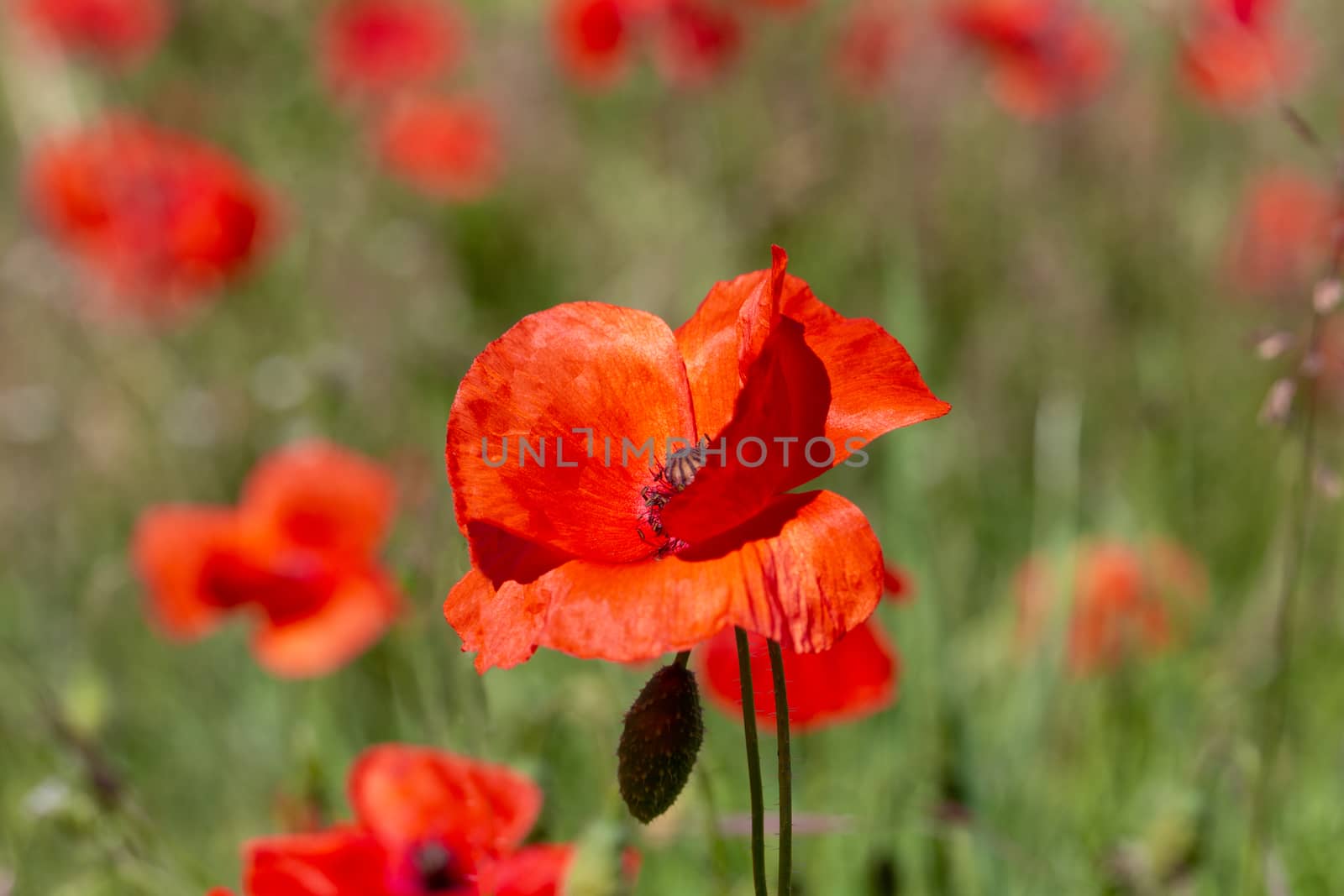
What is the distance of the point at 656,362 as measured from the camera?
90 centimetres

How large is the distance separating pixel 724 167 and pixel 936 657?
91.2 inches

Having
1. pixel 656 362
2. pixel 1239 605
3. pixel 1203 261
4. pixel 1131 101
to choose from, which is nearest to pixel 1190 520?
pixel 1239 605

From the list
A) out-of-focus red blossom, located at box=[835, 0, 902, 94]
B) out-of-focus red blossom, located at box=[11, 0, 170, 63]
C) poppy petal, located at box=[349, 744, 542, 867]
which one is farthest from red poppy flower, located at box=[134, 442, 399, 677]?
out-of-focus red blossom, located at box=[11, 0, 170, 63]

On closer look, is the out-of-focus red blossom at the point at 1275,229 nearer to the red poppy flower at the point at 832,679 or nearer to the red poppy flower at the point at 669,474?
the red poppy flower at the point at 832,679

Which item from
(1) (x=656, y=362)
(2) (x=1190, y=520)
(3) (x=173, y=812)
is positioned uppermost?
(1) (x=656, y=362)

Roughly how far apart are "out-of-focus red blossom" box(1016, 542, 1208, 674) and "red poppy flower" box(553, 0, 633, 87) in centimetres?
171

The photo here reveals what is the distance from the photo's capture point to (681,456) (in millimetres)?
838

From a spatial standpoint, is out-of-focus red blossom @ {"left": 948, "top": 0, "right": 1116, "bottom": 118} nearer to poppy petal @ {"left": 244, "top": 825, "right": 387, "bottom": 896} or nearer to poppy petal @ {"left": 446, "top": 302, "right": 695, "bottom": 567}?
poppy petal @ {"left": 446, "top": 302, "right": 695, "bottom": 567}

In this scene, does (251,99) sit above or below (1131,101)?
above

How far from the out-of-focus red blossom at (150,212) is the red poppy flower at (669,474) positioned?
2365 mm

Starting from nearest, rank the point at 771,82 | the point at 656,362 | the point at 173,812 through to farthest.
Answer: the point at 656,362 → the point at 173,812 → the point at 771,82

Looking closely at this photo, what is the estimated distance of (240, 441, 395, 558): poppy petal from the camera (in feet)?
6.75

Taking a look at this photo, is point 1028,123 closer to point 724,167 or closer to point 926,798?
point 724,167

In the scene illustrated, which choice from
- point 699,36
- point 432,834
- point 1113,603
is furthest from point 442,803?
point 699,36
